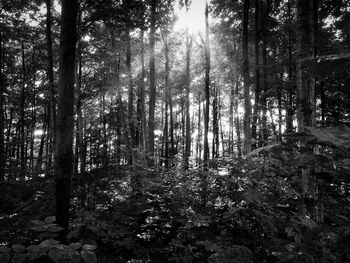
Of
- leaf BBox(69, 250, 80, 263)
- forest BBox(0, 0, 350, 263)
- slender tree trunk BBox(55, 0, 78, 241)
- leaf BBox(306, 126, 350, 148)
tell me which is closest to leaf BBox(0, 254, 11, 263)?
forest BBox(0, 0, 350, 263)

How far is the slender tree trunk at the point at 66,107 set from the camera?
4629 millimetres

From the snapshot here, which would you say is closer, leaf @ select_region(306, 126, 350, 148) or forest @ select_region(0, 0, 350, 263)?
leaf @ select_region(306, 126, 350, 148)

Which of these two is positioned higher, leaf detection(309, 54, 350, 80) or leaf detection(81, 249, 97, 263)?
leaf detection(309, 54, 350, 80)

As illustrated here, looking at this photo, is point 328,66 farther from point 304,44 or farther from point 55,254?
point 304,44

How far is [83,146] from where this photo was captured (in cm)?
1180

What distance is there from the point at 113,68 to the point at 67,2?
12169 mm

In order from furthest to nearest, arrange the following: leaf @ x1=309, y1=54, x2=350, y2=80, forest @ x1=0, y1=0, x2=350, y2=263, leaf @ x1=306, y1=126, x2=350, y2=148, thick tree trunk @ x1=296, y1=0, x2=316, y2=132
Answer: thick tree trunk @ x1=296, y1=0, x2=316, y2=132 < forest @ x1=0, y1=0, x2=350, y2=263 < leaf @ x1=309, y1=54, x2=350, y2=80 < leaf @ x1=306, y1=126, x2=350, y2=148

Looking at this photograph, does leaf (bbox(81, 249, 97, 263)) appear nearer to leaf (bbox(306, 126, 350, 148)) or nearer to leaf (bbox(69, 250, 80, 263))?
leaf (bbox(69, 250, 80, 263))

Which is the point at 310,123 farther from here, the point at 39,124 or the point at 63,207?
the point at 39,124

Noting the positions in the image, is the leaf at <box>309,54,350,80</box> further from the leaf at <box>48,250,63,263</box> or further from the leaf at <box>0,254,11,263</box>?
the leaf at <box>0,254,11,263</box>

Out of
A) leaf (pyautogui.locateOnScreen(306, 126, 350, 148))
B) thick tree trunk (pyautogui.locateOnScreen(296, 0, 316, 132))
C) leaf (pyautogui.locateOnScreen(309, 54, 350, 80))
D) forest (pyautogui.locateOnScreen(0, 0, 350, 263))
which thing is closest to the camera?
leaf (pyautogui.locateOnScreen(306, 126, 350, 148))

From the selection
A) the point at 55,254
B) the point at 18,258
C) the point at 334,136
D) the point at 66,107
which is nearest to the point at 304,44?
the point at 334,136

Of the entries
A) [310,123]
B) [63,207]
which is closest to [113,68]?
[63,207]

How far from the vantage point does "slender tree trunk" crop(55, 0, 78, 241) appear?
463cm
